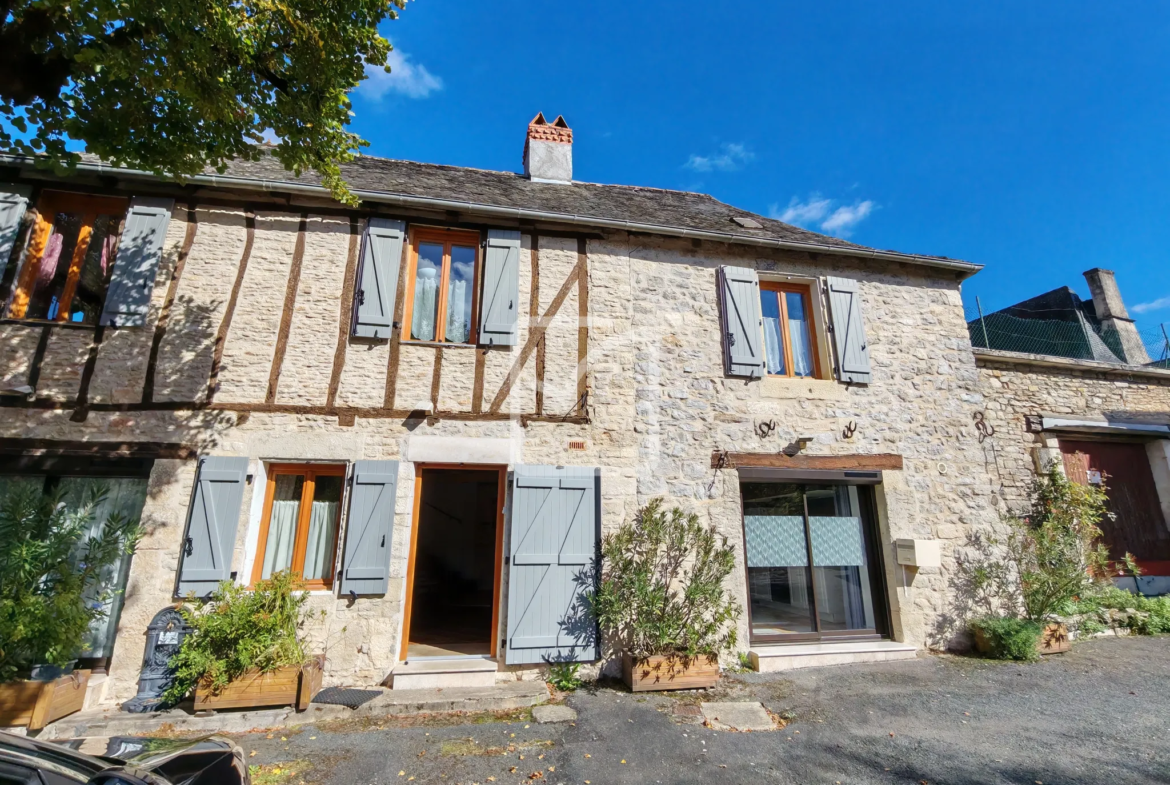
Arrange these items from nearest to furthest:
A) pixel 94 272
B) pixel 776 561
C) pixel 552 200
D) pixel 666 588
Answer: pixel 666 588, pixel 94 272, pixel 776 561, pixel 552 200

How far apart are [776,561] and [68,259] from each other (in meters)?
7.83

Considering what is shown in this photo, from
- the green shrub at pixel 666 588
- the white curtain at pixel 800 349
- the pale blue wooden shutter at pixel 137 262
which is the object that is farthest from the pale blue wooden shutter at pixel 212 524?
the white curtain at pixel 800 349

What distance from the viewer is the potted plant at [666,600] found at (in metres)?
4.75

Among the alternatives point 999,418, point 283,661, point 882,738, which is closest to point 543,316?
point 283,661

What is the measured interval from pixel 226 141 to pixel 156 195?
1.74 m

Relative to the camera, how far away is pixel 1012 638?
544 centimetres

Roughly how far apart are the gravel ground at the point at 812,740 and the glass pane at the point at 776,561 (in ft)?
2.74

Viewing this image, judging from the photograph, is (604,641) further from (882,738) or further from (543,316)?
(543,316)

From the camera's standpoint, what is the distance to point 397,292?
18.3 ft

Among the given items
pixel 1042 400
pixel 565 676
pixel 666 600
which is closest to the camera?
pixel 565 676

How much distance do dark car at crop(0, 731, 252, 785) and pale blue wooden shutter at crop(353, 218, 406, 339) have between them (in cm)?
386

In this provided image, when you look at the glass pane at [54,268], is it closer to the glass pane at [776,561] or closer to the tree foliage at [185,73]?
the tree foliage at [185,73]

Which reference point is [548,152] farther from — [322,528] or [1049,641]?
[1049,641]

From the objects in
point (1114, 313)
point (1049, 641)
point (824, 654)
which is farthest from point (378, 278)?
point (1114, 313)
